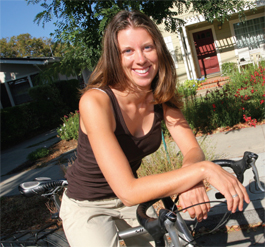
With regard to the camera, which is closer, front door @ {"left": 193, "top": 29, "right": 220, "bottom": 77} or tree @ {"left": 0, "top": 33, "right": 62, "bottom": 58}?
front door @ {"left": 193, "top": 29, "right": 220, "bottom": 77}

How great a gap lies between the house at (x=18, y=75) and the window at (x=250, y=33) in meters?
11.2

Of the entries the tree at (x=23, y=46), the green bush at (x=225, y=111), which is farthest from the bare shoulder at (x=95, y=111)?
the tree at (x=23, y=46)

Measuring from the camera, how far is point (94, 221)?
169 cm

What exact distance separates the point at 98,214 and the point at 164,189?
2.17 ft

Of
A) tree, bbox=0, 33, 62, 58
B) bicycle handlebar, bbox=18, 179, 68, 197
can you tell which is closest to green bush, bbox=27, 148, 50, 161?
bicycle handlebar, bbox=18, 179, 68, 197

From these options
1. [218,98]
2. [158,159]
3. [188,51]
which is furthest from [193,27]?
[158,159]

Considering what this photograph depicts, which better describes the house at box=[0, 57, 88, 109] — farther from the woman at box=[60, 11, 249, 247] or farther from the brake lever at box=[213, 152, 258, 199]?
the brake lever at box=[213, 152, 258, 199]

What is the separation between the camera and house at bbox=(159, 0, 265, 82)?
13836 millimetres

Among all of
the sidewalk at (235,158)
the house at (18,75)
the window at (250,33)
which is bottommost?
the sidewalk at (235,158)

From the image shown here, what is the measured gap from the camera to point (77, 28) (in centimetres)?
480

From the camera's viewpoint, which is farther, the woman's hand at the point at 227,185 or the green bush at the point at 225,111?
the green bush at the point at 225,111

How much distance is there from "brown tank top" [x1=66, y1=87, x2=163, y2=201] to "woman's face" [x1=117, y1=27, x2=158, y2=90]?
190 millimetres

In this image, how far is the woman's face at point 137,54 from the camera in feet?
5.29

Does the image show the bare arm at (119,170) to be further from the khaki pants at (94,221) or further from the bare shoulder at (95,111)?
the khaki pants at (94,221)
